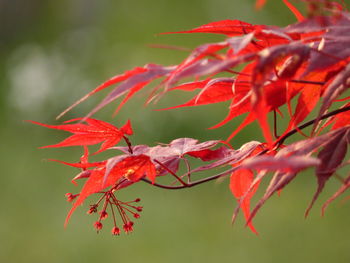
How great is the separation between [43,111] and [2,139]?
292 millimetres

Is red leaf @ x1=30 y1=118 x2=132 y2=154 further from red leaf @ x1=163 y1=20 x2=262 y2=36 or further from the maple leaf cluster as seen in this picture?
red leaf @ x1=163 y1=20 x2=262 y2=36

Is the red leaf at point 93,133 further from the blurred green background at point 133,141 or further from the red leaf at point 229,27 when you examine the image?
the blurred green background at point 133,141

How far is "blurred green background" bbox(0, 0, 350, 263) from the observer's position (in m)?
2.50

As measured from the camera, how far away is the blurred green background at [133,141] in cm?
250

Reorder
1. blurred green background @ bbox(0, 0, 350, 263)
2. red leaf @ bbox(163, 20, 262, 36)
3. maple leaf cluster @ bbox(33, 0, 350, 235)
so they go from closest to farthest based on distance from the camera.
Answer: maple leaf cluster @ bbox(33, 0, 350, 235) < red leaf @ bbox(163, 20, 262, 36) < blurred green background @ bbox(0, 0, 350, 263)

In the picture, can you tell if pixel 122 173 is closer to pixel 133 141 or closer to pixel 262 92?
pixel 262 92

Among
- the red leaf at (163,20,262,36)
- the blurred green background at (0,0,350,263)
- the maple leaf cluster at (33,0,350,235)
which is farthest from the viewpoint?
the blurred green background at (0,0,350,263)

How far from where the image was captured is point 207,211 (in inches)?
108

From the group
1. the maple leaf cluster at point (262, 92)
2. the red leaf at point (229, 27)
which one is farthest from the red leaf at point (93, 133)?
the red leaf at point (229, 27)

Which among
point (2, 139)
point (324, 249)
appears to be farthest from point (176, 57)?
point (324, 249)

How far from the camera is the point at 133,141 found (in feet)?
10.4

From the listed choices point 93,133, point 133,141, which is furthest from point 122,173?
point 133,141

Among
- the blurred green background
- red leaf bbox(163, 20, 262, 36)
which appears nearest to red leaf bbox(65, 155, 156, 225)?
red leaf bbox(163, 20, 262, 36)

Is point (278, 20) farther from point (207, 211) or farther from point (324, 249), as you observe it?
point (324, 249)
